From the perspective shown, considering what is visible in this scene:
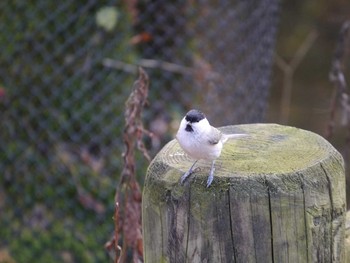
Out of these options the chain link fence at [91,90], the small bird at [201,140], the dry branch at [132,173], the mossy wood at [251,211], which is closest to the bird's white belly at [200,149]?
the small bird at [201,140]

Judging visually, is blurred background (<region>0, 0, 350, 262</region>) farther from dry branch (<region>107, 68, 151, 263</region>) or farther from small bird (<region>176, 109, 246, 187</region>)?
small bird (<region>176, 109, 246, 187</region>)

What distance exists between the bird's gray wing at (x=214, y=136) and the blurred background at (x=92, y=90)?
1966 mm

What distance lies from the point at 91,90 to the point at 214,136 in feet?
6.83

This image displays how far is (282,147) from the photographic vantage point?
69.9 inches

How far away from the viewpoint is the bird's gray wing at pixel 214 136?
1877 mm

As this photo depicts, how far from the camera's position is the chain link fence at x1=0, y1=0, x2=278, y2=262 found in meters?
3.87

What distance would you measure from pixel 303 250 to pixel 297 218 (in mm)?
74

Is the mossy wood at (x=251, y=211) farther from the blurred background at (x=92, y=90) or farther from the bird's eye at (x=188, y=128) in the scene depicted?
the blurred background at (x=92, y=90)

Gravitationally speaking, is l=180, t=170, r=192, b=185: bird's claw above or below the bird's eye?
below

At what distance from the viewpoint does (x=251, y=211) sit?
153cm

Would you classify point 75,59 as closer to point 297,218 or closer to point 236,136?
point 236,136

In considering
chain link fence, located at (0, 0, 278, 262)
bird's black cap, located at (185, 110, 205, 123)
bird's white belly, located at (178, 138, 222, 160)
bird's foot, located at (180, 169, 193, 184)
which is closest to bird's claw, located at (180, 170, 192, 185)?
bird's foot, located at (180, 169, 193, 184)

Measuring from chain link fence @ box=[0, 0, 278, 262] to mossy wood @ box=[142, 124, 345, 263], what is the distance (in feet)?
7.20

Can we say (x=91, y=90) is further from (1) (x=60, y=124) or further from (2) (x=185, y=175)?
(2) (x=185, y=175)
